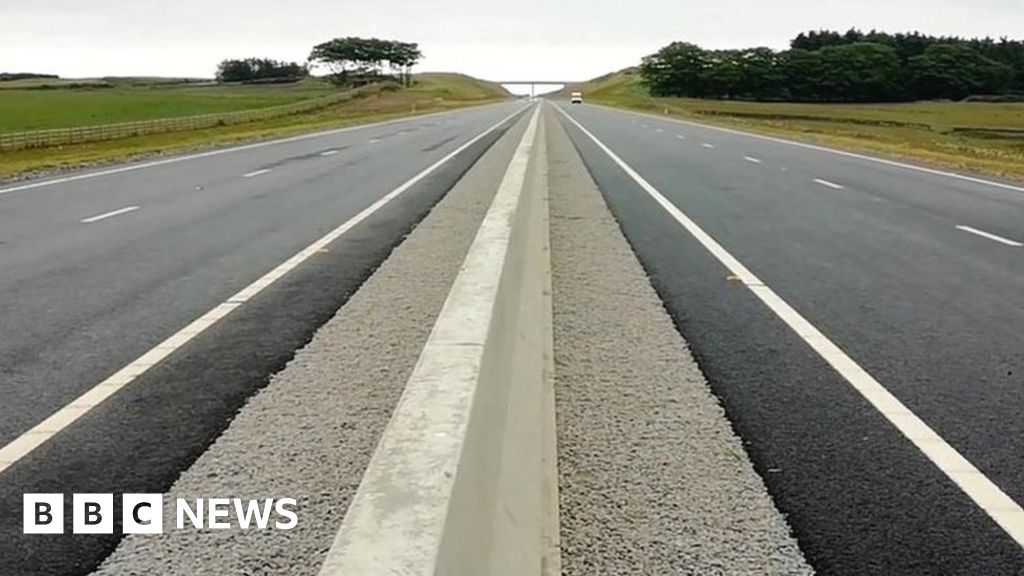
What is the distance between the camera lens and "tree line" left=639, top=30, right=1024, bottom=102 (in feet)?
545

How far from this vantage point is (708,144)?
39438mm

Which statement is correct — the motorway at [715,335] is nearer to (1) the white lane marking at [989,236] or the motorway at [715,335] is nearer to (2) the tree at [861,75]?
(1) the white lane marking at [989,236]

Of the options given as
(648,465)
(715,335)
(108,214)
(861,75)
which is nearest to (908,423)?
(648,465)

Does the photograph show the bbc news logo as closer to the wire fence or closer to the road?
the road

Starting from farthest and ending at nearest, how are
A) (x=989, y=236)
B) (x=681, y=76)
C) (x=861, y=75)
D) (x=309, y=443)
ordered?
(x=681, y=76)
(x=861, y=75)
(x=989, y=236)
(x=309, y=443)

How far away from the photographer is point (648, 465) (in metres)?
4.81

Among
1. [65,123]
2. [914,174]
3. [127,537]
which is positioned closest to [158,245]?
[127,537]

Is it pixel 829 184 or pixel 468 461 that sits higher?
pixel 468 461

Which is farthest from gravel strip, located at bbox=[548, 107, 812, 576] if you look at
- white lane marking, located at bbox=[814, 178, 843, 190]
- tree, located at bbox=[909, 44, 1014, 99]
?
tree, located at bbox=[909, 44, 1014, 99]

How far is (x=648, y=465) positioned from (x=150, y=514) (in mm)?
2097

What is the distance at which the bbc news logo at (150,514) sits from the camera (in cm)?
408

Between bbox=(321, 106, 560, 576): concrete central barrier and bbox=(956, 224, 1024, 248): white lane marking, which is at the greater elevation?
bbox=(321, 106, 560, 576): concrete central barrier

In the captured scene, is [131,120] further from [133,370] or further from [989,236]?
[133,370]

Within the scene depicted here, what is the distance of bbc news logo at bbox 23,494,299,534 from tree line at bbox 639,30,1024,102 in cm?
17392
